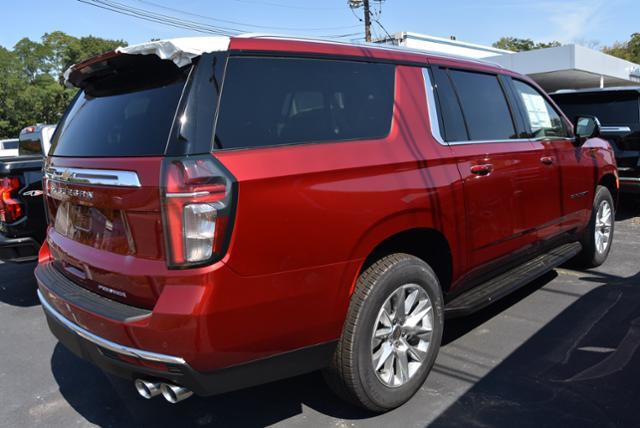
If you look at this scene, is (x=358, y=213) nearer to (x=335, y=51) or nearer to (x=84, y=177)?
(x=335, y=51)

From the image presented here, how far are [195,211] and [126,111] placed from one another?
2.73ft

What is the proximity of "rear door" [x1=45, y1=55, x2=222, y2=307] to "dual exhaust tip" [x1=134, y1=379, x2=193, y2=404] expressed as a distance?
37 cm

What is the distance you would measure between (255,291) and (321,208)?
49 centimetres

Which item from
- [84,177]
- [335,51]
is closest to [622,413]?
[335,51]

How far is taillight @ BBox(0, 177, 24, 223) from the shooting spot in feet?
15.2

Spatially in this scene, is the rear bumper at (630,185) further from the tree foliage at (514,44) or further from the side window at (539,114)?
the tree foliage at (514,44)

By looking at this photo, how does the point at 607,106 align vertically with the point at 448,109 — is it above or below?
above

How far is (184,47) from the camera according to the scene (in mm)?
2236

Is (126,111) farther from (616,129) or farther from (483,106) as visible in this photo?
(616,129)

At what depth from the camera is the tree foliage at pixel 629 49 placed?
186ft

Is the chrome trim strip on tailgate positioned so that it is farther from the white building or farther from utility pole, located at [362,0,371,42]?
utility pole, located at [362,0,371,42]

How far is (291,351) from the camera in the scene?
2.41 metres

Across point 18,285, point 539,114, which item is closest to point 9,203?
point 18,285

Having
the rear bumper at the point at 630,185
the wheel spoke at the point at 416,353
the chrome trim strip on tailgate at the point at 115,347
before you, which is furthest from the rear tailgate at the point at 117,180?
the rear bumper at the point at 630,185
